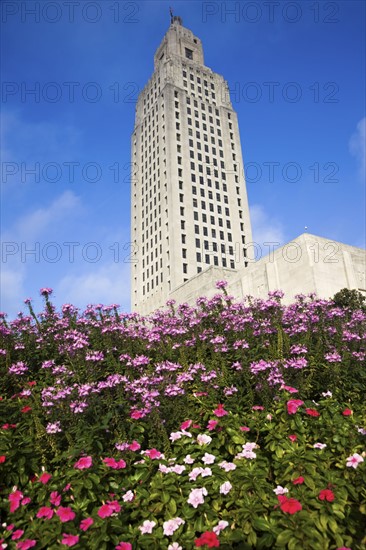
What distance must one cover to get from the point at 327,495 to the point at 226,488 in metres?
0.89

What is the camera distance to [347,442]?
13.3 feet

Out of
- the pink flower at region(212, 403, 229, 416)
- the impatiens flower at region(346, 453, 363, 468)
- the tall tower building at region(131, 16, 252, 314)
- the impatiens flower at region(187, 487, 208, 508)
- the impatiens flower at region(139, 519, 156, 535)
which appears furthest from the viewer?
the tall tower building at region(131, 16, 252, 314)

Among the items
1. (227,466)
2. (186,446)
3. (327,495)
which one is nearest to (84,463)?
(186,446)

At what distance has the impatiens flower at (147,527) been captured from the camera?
330 centimetres

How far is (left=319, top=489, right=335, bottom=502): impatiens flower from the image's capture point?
322cm

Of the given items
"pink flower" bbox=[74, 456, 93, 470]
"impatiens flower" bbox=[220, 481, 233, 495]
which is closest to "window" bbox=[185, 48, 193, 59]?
"pink flower" bbox=[74, 456, 93, 470]

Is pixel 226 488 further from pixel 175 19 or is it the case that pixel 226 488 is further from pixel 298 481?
pixel 175 19

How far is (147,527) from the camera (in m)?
3.33

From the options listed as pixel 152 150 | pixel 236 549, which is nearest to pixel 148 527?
pixel 236 549

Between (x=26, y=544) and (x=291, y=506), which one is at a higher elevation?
(x=291, y=506)

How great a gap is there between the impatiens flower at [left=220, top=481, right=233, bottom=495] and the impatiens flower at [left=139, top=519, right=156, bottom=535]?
2.19ft

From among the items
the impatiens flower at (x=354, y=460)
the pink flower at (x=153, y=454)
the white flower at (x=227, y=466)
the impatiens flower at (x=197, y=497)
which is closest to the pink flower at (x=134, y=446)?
the pink flower at (x=153, y=454)

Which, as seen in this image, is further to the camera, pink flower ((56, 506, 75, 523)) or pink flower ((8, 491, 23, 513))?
pink flower ((8, 491, 23, 513))

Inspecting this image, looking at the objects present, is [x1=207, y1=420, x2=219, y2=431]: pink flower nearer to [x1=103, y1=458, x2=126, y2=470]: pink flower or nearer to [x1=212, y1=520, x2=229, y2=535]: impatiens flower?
[x1=103, y1=458, x2=126, y2=470]: pink flower
